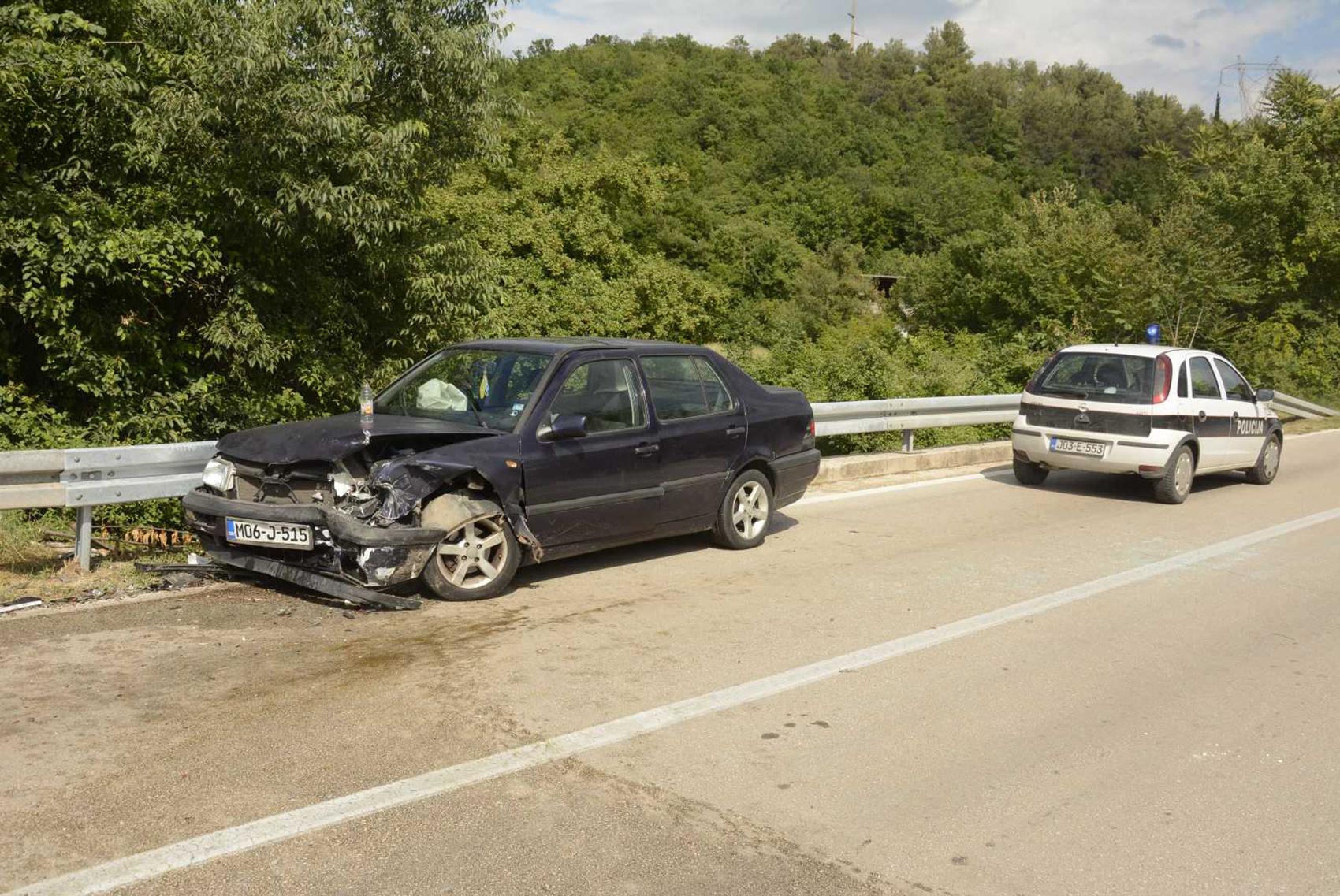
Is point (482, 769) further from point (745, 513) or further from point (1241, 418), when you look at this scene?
point (1241, 418)

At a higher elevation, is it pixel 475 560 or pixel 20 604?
pixel 475 560

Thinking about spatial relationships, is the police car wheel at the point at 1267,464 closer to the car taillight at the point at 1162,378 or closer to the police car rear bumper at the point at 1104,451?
the car taillight at the point at 1162,378

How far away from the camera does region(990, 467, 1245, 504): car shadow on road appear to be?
41.9 ft

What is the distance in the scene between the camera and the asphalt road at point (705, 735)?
3939mm

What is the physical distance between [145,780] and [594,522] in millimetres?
3858

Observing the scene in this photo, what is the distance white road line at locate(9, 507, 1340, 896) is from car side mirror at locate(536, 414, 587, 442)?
2.26m

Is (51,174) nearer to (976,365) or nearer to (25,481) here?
(25,481)

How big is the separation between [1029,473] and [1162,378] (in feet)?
5.79

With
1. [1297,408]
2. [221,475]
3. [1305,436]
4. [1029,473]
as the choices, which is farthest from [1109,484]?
[1297,408]

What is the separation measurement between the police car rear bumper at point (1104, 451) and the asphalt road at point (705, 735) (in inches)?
136

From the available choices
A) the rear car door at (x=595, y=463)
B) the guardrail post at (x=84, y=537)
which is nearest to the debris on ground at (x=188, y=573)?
the guardrail post at (x=84, y=537)

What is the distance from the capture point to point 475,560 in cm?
728

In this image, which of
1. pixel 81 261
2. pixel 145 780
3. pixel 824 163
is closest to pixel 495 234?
pixel 81 261

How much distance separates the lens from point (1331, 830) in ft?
14.4
